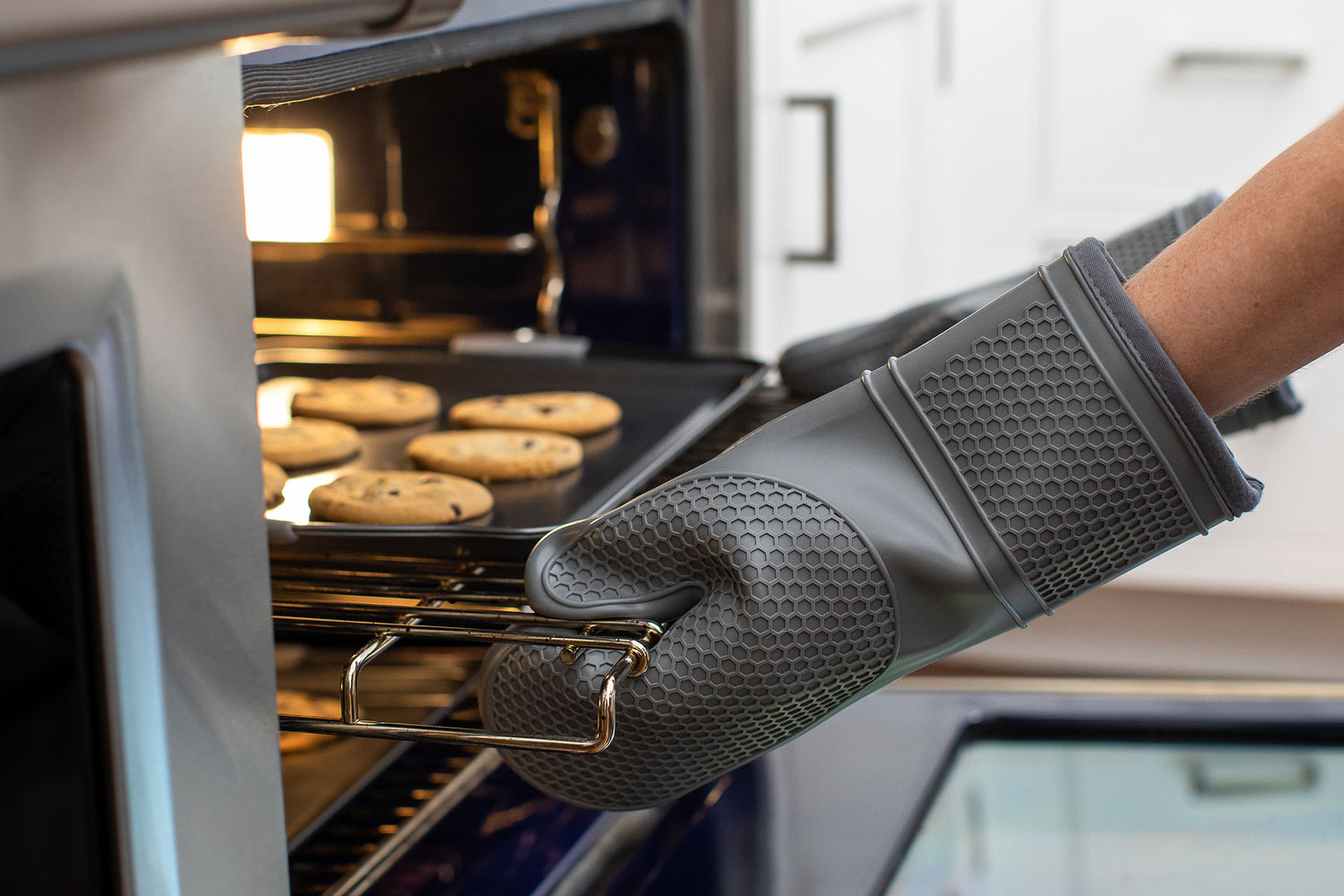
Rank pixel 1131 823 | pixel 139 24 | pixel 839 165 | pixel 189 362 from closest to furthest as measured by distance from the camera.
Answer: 1. pixel 139 24
2. pixel 189 362
3. pixel 1131 823
4. pixel 839 165

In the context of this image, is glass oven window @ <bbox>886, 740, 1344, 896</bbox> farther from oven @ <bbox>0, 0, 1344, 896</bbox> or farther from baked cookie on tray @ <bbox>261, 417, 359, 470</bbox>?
baked cookie on tray @ <bbox>261, 417, 359, 470</bbox>

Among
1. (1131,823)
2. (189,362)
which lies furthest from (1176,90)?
(189,362)

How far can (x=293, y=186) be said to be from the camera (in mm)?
937

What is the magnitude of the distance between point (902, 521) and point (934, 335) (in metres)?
0.35

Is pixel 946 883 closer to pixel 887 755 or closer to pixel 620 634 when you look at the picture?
pixel 887 755

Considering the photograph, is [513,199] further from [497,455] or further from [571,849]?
[571,849]

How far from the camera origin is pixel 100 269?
0.30 metres

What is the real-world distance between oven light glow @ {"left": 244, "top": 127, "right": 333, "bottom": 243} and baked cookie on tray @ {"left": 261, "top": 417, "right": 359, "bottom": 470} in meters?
0.16

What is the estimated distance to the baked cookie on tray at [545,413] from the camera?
1.09m

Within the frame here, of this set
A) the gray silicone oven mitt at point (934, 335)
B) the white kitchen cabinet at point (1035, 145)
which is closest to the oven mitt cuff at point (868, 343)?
the gray silicone oven mitt at point (934, 335)

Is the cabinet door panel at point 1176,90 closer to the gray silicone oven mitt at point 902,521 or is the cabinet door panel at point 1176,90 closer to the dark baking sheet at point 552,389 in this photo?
the dark baking sheet at point 552,389

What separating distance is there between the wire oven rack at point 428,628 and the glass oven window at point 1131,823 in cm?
31

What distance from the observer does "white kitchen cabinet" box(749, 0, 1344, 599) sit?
2201mm

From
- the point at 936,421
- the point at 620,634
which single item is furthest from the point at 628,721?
the point at 936,421
